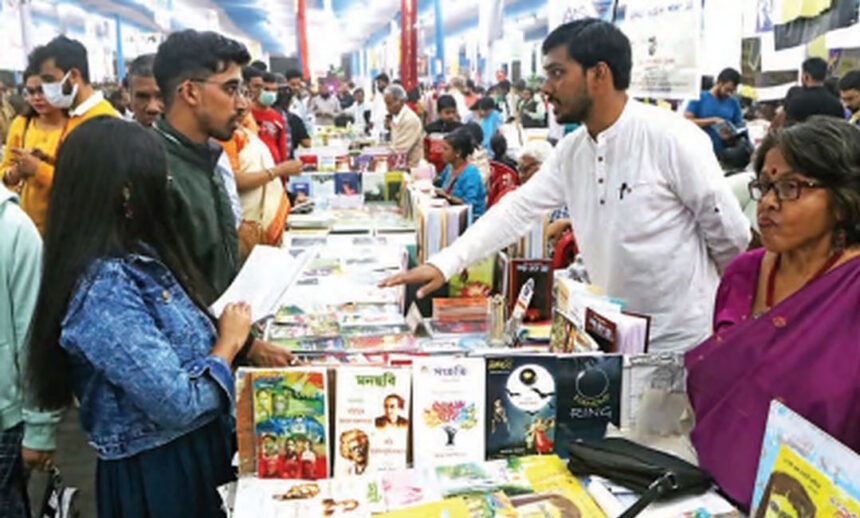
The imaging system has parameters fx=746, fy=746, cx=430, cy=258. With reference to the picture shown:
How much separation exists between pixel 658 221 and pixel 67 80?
106 inches

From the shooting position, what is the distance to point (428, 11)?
30.8 meters

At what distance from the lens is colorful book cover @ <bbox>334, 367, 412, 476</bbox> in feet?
5.12

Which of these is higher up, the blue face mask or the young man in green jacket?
the blue face mask

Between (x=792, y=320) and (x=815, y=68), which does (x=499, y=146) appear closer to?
(x=815, y=68)

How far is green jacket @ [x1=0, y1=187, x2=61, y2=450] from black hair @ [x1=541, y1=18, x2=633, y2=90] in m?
1.61

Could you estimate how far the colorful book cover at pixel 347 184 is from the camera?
548 centimetres

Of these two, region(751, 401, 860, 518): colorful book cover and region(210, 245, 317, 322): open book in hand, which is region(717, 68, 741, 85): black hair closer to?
region(210, 245, 317, 322): open book in hand

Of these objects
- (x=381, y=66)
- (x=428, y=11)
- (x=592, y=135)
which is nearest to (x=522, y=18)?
(x=428, y=11)

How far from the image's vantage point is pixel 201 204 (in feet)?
7.55

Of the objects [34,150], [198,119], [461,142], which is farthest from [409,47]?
[198,119]

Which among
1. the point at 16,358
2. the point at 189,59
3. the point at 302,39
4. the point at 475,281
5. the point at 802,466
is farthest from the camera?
the point at 302,39

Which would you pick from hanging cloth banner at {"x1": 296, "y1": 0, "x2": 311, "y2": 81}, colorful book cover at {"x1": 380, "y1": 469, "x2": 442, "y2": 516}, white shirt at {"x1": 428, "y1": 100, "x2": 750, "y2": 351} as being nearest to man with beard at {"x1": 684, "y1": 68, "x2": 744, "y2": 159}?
white shirt at {"x1": 428, "y1": 100, "x2": 750, "y2": 351}

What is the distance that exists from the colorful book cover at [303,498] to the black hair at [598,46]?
142 cm

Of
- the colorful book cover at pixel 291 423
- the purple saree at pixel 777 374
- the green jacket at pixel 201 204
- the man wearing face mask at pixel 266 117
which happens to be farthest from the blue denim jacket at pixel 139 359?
the man wearing face mask at pixel 266 117
